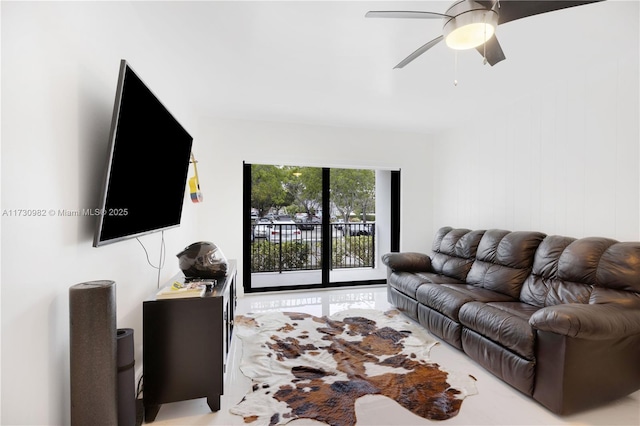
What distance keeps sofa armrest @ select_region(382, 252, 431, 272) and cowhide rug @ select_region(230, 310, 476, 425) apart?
677 mm

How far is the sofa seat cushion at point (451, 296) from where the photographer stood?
2.70 m

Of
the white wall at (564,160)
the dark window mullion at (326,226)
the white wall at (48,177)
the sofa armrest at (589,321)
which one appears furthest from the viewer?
the dark window mullion at (326,226)

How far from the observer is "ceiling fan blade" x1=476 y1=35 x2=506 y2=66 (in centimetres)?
182

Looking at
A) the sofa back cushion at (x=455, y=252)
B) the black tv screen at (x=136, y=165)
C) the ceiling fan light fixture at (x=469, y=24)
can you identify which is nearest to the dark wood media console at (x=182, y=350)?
the black tv screen at (x=136, y=165)

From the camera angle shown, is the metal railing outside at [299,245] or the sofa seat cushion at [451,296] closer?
the sofa seat cushion at [451,296]

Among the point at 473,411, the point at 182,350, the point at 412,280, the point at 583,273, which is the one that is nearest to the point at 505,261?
the point at 583,273

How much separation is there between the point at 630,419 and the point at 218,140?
15.1 feet

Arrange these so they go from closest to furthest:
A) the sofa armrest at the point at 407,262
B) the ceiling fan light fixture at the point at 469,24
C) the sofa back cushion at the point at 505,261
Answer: the ceiling fan light fixture at the point at 469,24 < the sofa back cushion at the point at 505,261 < the sofa armrest at the point at 407,262

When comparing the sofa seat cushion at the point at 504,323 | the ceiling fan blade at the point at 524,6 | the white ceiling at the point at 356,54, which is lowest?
the sofa seat cushion at the point at 504,323

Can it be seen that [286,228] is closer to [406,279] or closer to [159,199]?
[406,279]

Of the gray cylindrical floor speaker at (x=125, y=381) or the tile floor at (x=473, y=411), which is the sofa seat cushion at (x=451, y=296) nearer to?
the tile floor at (x=473, y=411)

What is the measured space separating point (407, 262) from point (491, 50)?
2.54 m

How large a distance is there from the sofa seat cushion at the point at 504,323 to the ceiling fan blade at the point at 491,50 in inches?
68.6

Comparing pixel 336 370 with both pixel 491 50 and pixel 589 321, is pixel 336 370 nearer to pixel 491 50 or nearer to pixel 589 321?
pixel 589 321
